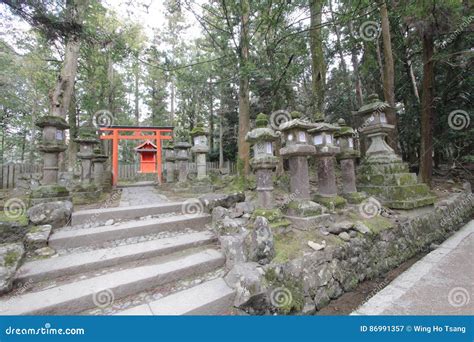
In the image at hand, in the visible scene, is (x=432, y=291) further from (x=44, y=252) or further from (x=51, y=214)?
(x=51, y=214)

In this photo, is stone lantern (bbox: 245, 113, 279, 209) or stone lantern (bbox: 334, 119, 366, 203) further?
stone lantern (bbox: 334, 119, 366, 203)

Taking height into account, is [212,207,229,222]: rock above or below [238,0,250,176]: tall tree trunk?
below

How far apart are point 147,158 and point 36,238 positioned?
921 centimetres

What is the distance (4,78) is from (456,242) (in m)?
21.0

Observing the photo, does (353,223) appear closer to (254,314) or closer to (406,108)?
(254,314)

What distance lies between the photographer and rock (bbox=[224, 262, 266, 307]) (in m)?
2.24

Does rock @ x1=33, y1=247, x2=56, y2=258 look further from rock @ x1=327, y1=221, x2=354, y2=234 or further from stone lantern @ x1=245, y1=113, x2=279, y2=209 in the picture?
rock @ x1=327, y1=221, x2=354, y2=234

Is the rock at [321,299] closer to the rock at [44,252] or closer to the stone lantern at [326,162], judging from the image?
the stone lantern at [326,162]

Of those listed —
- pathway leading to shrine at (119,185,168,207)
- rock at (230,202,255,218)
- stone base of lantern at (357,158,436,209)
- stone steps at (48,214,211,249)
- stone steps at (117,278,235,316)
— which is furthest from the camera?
stone base of lantern at (357,158,436,209)

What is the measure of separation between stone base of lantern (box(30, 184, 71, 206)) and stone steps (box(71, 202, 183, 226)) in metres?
0.68

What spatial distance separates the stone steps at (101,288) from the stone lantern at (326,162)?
2631mm

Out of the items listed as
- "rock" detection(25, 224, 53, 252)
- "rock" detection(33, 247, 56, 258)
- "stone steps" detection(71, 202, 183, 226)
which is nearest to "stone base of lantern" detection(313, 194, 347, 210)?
"stone steps" detection(71, 202, 183, 226)

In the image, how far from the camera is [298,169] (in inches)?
148

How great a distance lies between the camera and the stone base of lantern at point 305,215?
3.44 metres
